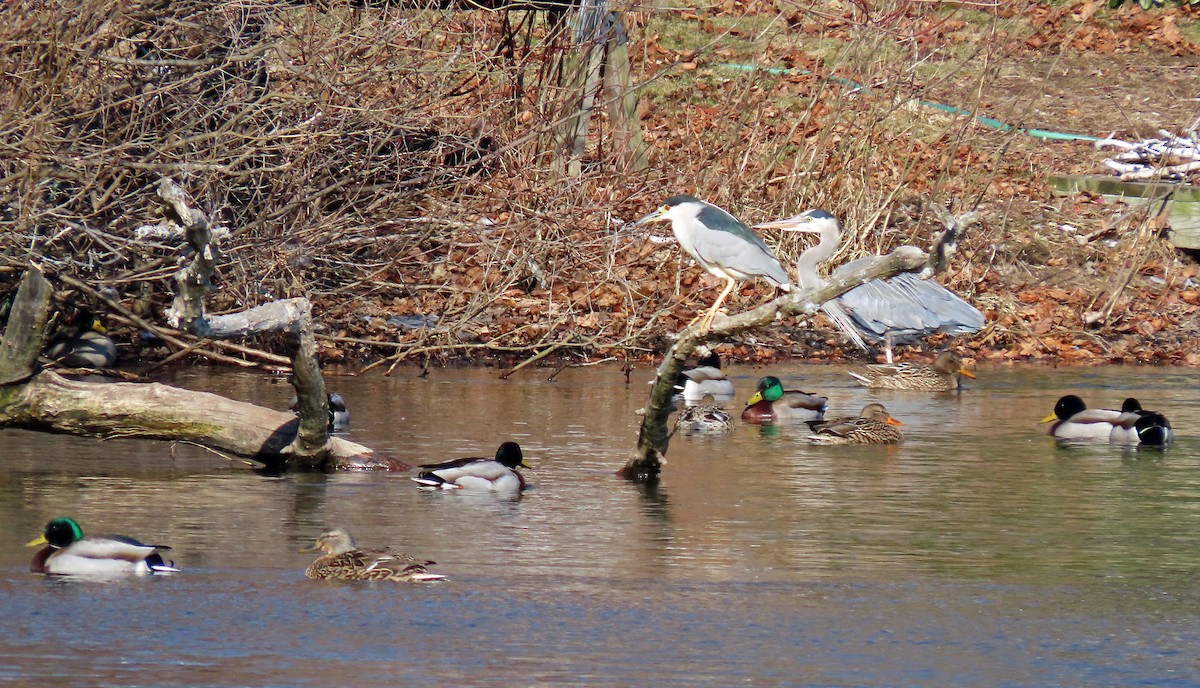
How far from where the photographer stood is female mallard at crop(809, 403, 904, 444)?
13078 millimetres

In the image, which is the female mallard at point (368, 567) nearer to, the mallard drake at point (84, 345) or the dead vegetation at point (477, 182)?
the dead vegetation at point (477, 182)

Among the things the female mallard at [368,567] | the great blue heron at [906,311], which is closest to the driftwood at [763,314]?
the female mallard at [368,567]

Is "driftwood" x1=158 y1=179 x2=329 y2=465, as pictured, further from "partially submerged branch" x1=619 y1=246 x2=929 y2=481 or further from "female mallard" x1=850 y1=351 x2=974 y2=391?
"female mallard" x1=850 y1=351 x2=974 y2=391

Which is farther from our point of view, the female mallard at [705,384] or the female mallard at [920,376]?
the female mallard at [920,376]

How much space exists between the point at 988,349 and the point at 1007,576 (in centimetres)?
966

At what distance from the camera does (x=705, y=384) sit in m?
15.4

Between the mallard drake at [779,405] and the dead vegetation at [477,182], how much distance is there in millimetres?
1863

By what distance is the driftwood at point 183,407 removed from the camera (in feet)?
34.6

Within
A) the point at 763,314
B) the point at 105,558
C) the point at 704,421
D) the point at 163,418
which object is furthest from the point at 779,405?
the point at 105,558

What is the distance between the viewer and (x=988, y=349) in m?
18.2

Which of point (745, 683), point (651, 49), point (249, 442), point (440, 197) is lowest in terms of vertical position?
point (745, 683)

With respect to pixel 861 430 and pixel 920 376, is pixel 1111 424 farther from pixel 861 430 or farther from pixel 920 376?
pixel 920 376

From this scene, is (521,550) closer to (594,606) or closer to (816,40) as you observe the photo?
(594,606)

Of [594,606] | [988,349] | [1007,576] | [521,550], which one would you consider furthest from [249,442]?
[988,349]
